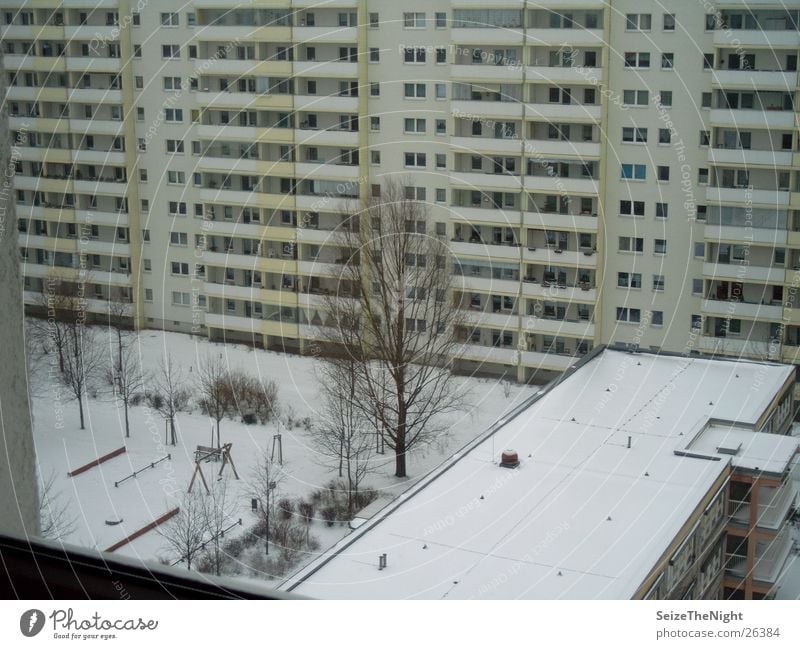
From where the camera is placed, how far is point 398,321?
7.11 m

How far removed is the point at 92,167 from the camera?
10195 mm

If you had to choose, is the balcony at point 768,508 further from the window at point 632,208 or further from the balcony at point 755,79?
the window at point 632,208

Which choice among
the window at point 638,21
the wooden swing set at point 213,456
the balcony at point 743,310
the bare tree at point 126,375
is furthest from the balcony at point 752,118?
the bare tree at point 126,375

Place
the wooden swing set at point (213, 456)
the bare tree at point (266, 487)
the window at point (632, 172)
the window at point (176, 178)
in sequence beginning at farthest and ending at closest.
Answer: the window at point (176, 178)
the window at point (632, 172)
the wooden swing set at point (213, 456)
the bare tree at point (266, 487)

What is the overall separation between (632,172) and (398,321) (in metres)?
A: 2.41

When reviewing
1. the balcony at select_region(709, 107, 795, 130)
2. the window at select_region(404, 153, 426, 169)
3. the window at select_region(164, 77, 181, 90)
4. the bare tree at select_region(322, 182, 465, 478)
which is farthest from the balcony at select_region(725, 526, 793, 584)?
the window at select_region(164, 77, 181, 90)

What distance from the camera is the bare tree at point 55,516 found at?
563 cm

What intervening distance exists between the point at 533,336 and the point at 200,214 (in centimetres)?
303

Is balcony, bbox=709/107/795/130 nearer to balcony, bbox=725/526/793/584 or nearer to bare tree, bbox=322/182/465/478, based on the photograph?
bare tree, bbox=322/182/465/478

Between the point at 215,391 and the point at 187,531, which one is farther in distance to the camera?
the point at 215,391

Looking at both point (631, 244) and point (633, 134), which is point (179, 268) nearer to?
point (631, 244)

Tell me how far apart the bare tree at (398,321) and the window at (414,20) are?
4.19 feet

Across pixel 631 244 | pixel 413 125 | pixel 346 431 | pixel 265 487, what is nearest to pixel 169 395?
pixel 346 431

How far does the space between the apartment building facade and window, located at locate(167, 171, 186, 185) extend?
0.02m
